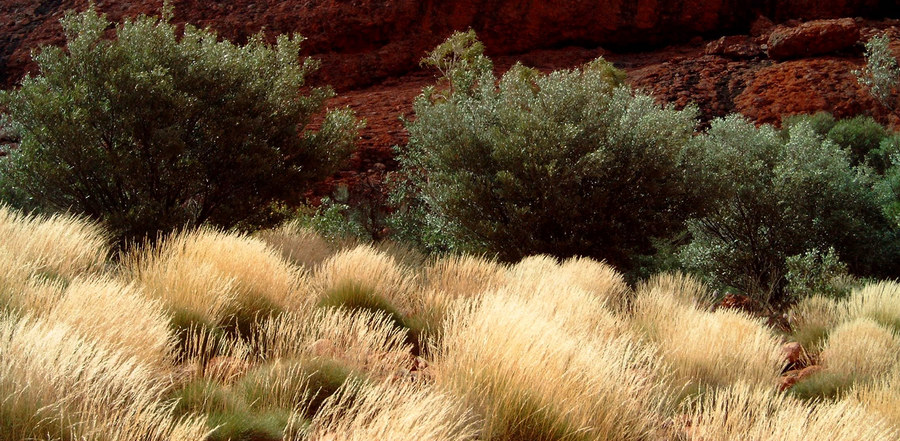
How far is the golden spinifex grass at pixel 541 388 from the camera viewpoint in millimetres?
3104

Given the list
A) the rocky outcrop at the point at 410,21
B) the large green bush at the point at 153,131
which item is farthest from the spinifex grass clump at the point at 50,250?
the rocky outcrop at the point at 410,21

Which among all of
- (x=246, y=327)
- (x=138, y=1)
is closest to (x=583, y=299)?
(x=246, y=327)

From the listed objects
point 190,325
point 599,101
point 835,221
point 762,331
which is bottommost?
point 835,221

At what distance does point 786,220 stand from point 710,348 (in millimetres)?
11174

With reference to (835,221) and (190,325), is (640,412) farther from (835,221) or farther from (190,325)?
(835,221)

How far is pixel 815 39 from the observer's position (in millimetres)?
24969

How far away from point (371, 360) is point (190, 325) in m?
1.19

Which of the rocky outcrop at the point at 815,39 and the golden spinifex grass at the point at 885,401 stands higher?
the rocky outcrop at the point at 815,39

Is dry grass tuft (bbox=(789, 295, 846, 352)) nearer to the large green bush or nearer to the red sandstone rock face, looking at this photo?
the large green bush

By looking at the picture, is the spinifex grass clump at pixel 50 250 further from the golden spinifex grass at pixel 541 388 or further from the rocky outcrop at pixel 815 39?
the rocky outcrop at pixel 815 39

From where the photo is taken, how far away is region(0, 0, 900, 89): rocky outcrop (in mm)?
25984

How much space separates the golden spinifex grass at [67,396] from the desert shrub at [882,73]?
952 inches

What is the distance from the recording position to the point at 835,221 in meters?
14.3

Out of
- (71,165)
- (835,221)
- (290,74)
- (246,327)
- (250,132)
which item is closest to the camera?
(246,327)
